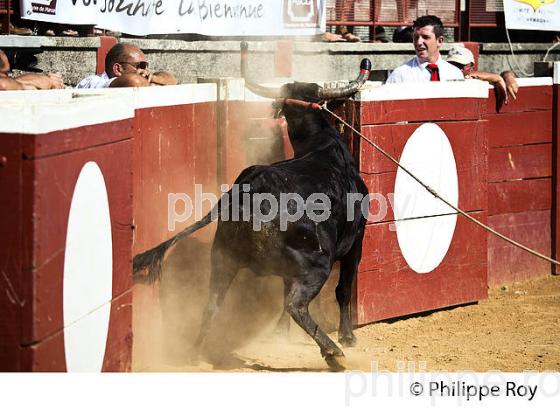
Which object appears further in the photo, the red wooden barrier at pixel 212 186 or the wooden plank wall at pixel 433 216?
the wooden plank wall at pixel 433 216

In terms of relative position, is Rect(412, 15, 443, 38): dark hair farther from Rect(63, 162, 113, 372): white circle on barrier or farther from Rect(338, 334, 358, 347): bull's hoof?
Rect(63, 162, 113, 372): white circle on barrier

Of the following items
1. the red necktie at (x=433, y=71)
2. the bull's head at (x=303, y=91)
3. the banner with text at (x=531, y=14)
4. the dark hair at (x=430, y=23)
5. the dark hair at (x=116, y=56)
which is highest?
the banner with text at (x=531, y=14)

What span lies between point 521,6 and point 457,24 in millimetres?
780

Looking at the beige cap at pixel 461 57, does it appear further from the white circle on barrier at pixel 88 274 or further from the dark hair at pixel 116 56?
the white circle on barrier at pixel 88 274

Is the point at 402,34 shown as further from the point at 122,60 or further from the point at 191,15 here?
the point at 122,60

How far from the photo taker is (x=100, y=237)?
4.19 metres

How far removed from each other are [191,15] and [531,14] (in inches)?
193

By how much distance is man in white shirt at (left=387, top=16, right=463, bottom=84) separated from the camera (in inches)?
293

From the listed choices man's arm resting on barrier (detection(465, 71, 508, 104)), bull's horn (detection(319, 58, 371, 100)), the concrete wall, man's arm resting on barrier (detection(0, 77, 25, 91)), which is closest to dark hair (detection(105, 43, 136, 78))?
man's arm resting on barrier (detection(0, 77, 25, 91))

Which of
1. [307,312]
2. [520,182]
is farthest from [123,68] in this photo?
[520,182]

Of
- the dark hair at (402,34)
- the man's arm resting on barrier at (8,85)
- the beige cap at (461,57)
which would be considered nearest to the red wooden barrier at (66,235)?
the man's arm resting on barrier at (8,85)

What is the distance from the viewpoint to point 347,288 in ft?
20.7

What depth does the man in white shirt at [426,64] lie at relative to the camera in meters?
7.43

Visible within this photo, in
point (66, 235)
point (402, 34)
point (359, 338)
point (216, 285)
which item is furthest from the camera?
point (402, 34)
